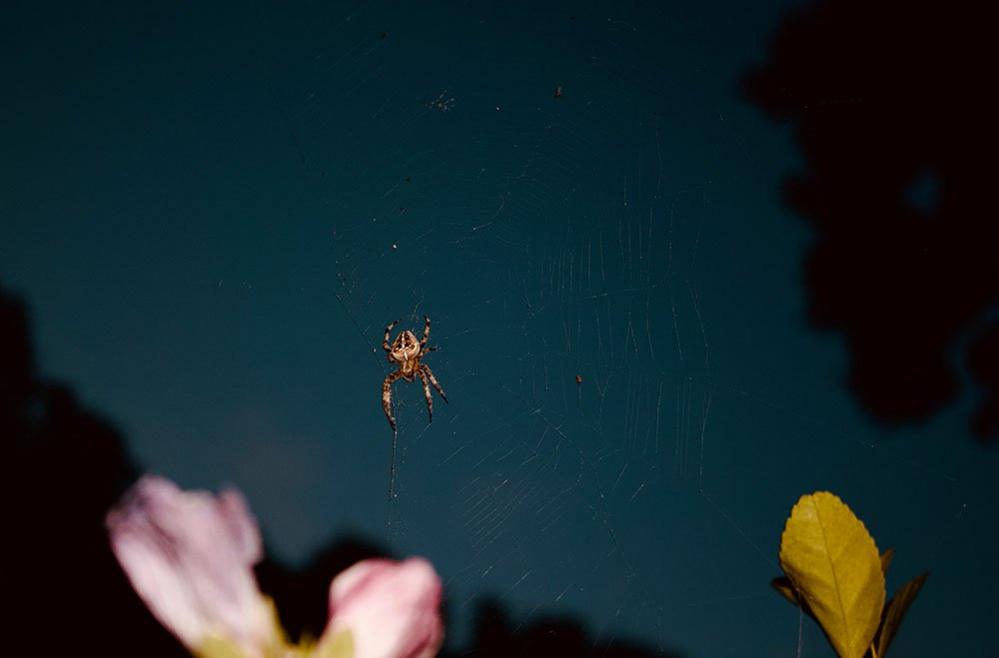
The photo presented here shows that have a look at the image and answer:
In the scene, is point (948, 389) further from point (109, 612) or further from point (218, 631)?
point (109, 612)

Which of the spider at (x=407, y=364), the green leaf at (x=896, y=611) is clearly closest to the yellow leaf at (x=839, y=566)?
the green leaf at (x=896, y=611)

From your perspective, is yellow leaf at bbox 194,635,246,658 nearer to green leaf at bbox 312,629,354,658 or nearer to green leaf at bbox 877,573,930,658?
green leaf at bbox 312,629,354,658

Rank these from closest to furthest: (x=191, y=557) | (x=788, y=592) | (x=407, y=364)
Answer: (x=191, y=557) → (x=788, y=592) → (x=407, y=364)

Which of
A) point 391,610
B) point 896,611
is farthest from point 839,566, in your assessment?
point 391,610

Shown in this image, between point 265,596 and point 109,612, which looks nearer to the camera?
point 265,596

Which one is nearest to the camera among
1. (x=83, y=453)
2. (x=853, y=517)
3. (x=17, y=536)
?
(x=853, y=517)

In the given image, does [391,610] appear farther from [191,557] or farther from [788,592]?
[788,592]

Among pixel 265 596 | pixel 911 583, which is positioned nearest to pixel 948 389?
pixel 911 583
